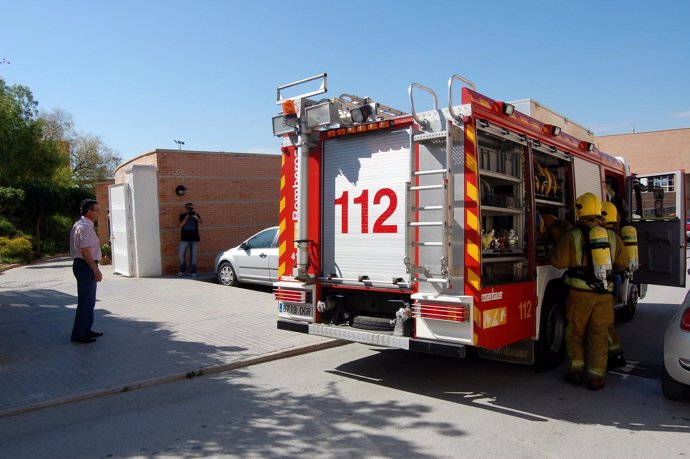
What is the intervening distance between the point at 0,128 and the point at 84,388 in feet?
60.5

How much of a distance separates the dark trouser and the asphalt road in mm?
2239

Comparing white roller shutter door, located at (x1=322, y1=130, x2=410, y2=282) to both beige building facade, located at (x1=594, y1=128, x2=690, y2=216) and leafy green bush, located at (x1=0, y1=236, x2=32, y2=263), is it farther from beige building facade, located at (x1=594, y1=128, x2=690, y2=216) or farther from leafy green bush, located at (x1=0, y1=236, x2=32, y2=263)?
beige building facade, located at (x1=594, y1=128, x2=690, y2=216)

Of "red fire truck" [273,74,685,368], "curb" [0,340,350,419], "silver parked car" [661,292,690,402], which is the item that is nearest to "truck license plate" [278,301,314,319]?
"red fire truck" [273,74,685,368]

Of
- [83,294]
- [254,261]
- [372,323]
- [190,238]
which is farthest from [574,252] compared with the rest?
[190,238]

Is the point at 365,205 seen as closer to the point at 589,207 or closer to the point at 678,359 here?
the point at 589,207

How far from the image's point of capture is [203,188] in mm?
15094

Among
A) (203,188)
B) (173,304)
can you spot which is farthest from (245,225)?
(173,304)

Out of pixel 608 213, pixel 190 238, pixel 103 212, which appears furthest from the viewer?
pixel 103 212

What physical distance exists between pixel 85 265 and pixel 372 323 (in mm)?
4151

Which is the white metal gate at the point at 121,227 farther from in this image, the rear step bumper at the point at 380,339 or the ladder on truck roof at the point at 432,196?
the ladder on truck roof at the point at 432,196

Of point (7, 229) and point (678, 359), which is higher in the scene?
point (7, 229)

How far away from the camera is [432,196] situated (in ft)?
16.8

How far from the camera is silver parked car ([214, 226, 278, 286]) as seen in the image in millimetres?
11797

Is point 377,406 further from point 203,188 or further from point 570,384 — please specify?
point 203,188
